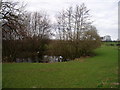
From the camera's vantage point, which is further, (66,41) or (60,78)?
(66,41)

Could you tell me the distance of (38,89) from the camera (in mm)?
5742

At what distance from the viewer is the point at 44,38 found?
32312 mm

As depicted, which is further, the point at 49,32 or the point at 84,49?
the point at 49,32

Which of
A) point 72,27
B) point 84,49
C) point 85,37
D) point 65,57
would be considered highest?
point 72,27

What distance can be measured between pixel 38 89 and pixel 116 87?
3.63 meters

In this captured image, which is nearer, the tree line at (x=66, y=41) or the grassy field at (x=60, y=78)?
the grassy field at (x=60, y=78)

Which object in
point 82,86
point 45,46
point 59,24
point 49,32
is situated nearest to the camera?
point 82,86

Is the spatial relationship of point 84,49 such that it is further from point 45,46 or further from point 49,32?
point 49,32

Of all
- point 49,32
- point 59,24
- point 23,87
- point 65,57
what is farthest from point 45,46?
point 23,87

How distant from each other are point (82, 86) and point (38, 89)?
6.94ft

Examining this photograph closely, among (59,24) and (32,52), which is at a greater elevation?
(59,24)

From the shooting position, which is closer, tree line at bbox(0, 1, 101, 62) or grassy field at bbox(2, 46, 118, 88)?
grassy field at bbox(2, 46, 118, 88)

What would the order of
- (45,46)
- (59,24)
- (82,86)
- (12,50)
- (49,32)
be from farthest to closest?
(49,32) < (45,46) < (59,24) < (12,50) < (82,86)

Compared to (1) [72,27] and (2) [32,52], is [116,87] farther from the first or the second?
(2) [32,52]
